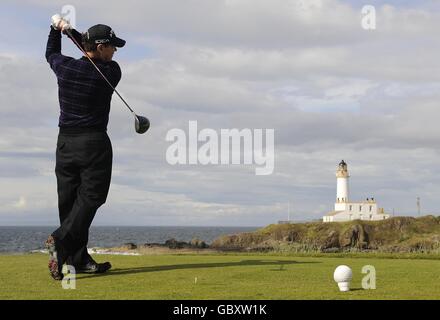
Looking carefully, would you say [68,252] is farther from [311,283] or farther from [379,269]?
[379,269]

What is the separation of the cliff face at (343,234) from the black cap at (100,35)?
5814 cm

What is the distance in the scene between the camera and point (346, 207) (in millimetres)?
89438

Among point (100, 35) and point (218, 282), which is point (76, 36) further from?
point (218, 282)

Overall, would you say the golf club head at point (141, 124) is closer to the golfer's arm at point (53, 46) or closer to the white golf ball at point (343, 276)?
the golfer's arm at point (53, 46)

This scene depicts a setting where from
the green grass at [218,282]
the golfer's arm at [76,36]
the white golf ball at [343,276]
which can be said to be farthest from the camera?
the golfer's arm at [76,36]

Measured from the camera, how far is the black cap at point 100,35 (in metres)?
9.47

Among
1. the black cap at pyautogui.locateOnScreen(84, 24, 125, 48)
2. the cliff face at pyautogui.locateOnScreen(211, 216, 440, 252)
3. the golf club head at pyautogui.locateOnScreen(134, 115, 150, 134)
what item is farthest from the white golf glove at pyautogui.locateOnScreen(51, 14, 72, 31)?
the cliff face at pyautogui.locateOnScreen(211, 216, 440, 252)

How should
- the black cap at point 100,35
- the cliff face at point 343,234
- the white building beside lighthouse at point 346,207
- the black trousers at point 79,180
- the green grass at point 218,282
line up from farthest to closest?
the white building beside lighthouse at point 346,207 → the cliff face at point 343,234 → the black cap at point 100,35 → the black trousers at point 79,180 → the green grass at point 218,282

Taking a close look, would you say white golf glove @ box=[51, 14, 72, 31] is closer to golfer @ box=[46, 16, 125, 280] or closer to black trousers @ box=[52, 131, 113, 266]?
golfer @ box=[46, 16, 125, 280]

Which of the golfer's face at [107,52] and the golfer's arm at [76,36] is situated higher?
the golfer's arm at [76,36]

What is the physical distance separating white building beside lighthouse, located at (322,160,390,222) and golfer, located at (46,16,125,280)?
257ft

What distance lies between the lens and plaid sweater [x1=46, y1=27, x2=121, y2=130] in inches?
366


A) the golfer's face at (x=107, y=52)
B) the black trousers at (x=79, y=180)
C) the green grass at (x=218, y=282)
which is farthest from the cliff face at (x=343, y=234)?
the golfer's face at (x=107, y=52)
